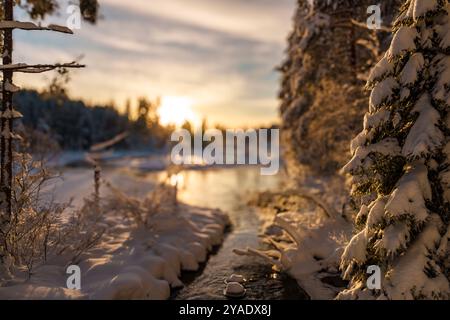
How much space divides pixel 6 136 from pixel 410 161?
965 cm

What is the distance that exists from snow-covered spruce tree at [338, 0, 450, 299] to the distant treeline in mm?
61744

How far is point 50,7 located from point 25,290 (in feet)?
31.3

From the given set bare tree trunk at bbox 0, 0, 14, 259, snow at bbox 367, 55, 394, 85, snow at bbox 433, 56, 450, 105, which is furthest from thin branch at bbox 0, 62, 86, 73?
snow at bbox 433, 56, 450, 105

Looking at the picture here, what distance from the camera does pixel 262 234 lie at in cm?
2147

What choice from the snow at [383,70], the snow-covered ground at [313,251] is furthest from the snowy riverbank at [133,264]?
the snow at [383,70]

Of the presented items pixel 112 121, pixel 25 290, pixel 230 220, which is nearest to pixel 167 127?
pixel 112 121

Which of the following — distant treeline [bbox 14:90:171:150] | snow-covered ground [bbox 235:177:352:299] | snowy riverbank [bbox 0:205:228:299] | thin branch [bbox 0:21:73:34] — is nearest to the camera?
thin branch [bbox 0:21:73:34]

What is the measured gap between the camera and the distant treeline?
75.8 metres

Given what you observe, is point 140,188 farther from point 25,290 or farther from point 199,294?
point 25,290

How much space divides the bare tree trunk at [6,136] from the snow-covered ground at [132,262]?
6.12 ft

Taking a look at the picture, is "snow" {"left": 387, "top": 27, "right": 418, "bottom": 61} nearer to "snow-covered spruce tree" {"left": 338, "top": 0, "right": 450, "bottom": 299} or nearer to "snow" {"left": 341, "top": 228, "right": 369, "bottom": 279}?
"snow-covered spruce tree" {"left": 338, "top": 0, "right": 450, "bottom": 299}

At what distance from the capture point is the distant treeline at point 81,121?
249ft

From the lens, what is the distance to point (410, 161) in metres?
7.05

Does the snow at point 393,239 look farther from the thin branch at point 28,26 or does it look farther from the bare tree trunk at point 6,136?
the bare tree trunk at point 6,136
